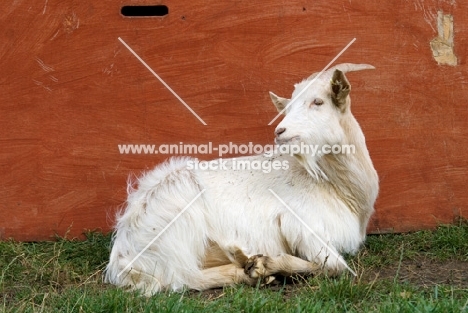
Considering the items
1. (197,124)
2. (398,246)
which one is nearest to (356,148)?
(398,246)

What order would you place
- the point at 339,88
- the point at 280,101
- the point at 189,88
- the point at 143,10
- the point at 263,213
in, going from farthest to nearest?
the point at 143,10
the point at 189,88
the point at 280,101
the point at 263,213
the point at 339,88

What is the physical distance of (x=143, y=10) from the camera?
21.7 feet

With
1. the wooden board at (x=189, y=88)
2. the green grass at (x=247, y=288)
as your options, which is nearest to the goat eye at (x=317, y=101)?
the wooden board at (x=189, y=88)

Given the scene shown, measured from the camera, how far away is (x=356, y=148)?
5.58 m

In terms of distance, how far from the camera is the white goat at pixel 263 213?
529 cm

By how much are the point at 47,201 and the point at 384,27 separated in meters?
2.84

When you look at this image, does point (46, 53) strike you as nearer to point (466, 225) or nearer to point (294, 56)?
point (294, 56)

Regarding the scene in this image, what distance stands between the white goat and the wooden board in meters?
0.68

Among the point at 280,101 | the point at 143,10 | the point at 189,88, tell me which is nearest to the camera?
the point at 280,101

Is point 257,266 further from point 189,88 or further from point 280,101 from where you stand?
point 189,88

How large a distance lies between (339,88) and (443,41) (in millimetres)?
1425

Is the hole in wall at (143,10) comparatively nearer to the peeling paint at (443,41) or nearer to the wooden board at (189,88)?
the wooden board at (189,88)

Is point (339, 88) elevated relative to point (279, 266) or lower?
elevated

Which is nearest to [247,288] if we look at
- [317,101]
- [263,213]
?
[263,213]
